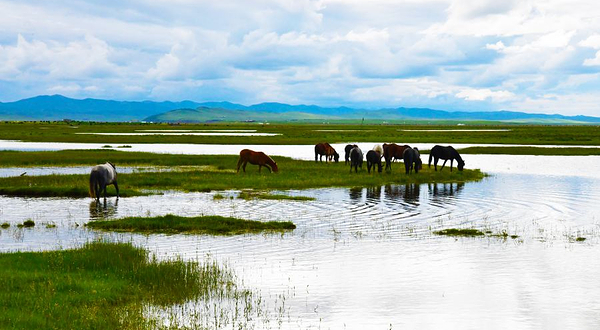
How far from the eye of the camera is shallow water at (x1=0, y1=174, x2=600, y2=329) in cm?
1312

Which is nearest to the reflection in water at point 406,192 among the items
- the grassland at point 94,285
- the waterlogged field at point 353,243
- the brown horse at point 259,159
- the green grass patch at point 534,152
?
the waterlogged field at point 353,243

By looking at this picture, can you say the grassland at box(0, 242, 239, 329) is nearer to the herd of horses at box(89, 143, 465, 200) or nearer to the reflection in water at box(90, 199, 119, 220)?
the reflection in water at box(90, 199, 119, 220)

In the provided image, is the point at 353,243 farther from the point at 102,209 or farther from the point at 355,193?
the point at 355,193

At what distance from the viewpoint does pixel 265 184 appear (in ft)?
116

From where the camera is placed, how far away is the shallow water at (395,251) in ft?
43.0

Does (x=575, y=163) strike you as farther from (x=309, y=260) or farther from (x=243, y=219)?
(x=309, y=260)

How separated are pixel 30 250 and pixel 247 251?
238 inches

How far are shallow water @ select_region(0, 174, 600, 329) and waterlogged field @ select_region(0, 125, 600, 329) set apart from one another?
2.2 inches

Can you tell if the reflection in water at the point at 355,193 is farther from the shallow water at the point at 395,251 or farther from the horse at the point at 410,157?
the horse at the point at 410,157

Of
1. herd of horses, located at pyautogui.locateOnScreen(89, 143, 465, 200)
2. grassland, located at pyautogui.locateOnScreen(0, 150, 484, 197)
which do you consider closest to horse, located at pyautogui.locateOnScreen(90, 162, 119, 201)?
herd of horses, located at pyautogui.locateOnScreen(89, 143, 465, 200)

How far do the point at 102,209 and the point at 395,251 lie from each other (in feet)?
42.9

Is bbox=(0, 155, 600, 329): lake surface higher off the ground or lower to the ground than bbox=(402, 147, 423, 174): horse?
lower

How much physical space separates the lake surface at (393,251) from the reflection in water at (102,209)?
77 millimetres

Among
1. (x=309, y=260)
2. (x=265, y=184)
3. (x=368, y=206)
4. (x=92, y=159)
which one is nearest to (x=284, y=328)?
(x=309, y=260)
